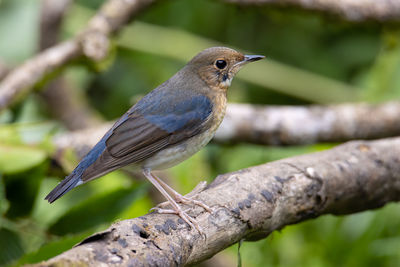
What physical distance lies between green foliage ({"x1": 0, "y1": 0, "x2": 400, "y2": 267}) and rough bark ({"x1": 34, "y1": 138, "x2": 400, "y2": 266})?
1.21 meters

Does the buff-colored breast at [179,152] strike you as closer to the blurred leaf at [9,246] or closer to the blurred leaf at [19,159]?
the blurred leaf at [19,159]

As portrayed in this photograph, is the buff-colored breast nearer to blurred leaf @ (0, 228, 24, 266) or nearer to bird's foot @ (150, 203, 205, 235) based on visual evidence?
bird's foot @ (150, 203, 205, 235)

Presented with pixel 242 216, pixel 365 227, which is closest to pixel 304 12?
pixel 365 227

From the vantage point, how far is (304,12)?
17.8 feet

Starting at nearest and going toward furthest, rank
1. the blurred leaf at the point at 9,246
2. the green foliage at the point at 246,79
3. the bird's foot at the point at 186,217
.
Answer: the bird's foot at the point at 186,217 → the blurred leaf at the point at 9,246 → the green foliage at the point at 246,79

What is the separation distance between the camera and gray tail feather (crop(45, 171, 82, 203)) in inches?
127

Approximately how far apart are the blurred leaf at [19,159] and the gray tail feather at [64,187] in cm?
54

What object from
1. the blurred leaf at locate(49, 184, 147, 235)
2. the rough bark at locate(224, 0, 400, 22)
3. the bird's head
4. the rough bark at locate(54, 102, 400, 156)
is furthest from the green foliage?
the bird's head

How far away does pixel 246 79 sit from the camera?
690cm

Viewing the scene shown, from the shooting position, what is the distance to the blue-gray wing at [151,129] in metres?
3.53

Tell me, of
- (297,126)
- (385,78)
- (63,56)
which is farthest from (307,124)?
(63,56)

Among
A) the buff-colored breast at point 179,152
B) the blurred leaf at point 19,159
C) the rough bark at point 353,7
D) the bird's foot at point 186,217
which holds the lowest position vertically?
the bird's foot at point 186,217

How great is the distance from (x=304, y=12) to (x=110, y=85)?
120 inches

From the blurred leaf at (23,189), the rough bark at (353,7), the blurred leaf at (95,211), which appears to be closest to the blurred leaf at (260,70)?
the rough bark at (353,7)
